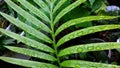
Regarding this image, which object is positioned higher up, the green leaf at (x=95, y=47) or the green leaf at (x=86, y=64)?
the green leaf at (x=95, y=47)

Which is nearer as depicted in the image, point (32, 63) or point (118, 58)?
point (32, 63)

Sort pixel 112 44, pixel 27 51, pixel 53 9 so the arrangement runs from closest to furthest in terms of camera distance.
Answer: pixel 112 44, pixel 27 51, pixel 53 9

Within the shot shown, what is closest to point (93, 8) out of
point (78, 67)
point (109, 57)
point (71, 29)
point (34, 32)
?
point (71, 29)

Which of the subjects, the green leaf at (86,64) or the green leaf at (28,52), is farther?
the green leaf at (28,52)

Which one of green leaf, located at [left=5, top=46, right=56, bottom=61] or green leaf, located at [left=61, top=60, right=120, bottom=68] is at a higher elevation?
green leaf, located at [left=5, top=46, right=56, bottom=61]

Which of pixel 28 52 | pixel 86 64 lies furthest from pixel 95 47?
pixel 28 52

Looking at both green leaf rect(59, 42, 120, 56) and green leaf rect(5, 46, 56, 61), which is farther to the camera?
green leaf rect(5, 46, 56, 61)

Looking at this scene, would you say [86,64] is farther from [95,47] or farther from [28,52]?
[28,52]

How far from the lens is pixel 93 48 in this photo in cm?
91

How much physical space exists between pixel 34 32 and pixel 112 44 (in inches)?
13.6

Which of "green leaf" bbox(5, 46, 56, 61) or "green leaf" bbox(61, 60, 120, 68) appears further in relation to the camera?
"green leaf" bbox(5, 46, 56, 61)

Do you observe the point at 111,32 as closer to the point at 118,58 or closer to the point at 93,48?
the point at 118,58

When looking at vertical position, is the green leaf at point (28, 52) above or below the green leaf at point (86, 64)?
above

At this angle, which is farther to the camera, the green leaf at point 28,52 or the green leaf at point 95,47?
the green leaf at point 28,52
